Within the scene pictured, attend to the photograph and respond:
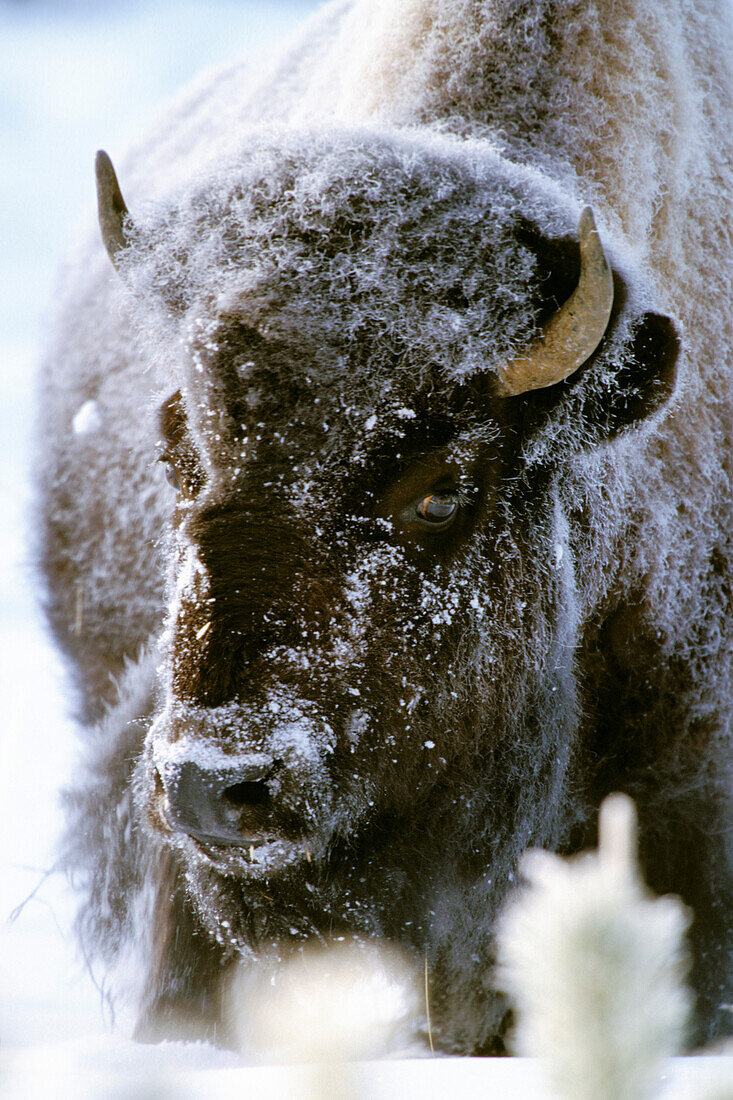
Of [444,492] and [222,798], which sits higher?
[444,492]

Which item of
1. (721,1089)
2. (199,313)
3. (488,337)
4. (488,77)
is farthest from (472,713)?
(488,77)

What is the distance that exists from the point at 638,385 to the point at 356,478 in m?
0.75

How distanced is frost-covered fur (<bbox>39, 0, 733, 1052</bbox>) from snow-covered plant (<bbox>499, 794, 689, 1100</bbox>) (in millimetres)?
1251

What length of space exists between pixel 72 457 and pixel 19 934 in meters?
2.43

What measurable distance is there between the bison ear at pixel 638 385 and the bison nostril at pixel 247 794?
1.16 m

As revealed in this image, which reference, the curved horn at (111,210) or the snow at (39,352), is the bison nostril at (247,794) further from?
the curved horn at (111,210)

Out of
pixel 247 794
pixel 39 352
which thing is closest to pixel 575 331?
pixel 247 794

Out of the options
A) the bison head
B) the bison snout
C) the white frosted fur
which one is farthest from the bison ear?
the bison snout

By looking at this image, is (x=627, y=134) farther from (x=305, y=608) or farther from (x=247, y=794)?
(x=247, y=794)

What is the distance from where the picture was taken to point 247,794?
6.33ft

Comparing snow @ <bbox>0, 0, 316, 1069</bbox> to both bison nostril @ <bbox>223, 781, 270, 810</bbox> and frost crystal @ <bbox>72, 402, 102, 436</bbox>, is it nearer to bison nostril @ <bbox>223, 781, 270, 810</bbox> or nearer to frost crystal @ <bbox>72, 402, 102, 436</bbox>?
frost crystal @ <bbox>72, 402, 102, 436</bbox>

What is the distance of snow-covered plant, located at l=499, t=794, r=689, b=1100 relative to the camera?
0.68 metres

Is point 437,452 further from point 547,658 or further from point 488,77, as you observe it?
point 488,77

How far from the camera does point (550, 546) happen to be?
7.82 feet
